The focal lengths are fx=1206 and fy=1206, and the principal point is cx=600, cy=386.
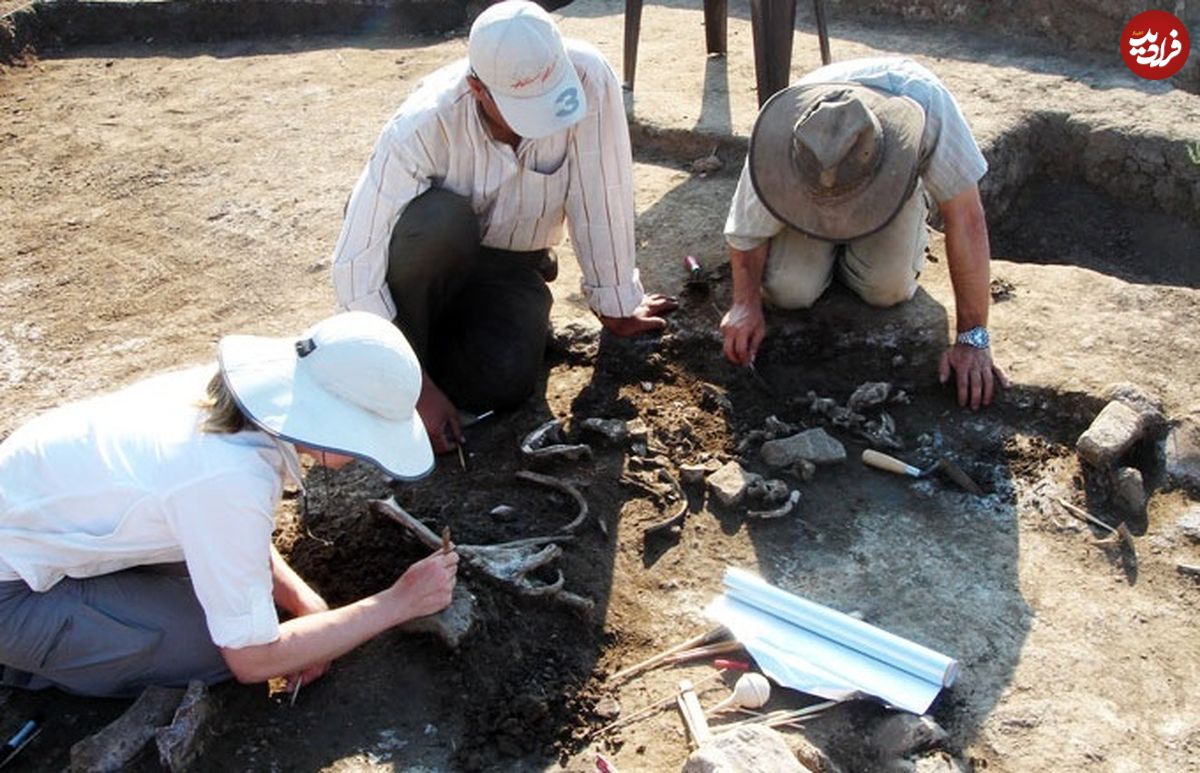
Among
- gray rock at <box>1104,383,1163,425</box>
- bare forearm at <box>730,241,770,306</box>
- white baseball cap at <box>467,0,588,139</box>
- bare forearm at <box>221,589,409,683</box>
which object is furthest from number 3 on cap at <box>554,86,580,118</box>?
gray rock at <box>1104,383,1163,425</box>

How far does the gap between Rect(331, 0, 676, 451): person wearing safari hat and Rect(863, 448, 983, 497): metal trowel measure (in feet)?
3.36

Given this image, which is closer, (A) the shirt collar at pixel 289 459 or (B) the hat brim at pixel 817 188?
(A) the shirt collar at pixel 289 459

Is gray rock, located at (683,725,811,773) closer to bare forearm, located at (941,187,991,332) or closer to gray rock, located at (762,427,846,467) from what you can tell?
gray rock, located at (762,427,846,467)

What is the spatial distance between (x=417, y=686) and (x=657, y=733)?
640mm

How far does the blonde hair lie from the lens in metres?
2.68

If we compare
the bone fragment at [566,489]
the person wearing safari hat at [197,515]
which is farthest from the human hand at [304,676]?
the bone fragment at [566,489]

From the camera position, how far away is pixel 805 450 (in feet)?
12.9

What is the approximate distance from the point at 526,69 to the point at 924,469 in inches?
70.5

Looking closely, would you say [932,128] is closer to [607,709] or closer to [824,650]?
[824,650]

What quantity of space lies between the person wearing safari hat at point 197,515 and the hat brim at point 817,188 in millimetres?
1648

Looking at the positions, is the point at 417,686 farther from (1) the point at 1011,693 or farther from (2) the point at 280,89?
(2) the point at 280,89

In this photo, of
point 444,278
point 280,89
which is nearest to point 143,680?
point 444,278

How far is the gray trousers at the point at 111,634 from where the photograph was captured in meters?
2.95

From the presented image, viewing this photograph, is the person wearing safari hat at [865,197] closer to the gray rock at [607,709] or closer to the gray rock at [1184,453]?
the gray rock at [1184,453]
